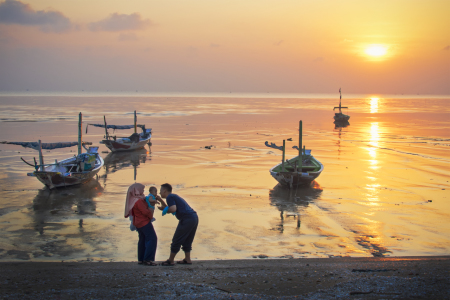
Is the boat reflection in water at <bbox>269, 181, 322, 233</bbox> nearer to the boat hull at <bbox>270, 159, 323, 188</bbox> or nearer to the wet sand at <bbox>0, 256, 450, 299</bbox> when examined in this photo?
the boat hull at <bbox>270, 159, 323, 188</bbox>

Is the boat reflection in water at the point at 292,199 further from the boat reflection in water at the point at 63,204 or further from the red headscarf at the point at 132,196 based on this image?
the boat reflection in water at the point at 63,204

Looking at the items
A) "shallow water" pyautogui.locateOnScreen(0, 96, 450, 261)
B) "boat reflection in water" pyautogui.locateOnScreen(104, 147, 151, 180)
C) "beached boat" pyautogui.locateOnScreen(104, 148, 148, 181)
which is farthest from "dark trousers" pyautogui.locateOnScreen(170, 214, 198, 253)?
"boat reflection in water" pyautogui.locateOnScreen(104, 147, 151, 180)

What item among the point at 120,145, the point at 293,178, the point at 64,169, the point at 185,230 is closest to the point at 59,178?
the point at 64,169

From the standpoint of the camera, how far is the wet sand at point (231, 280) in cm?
665

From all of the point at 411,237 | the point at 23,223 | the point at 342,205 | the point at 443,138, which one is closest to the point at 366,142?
the point at 443,138

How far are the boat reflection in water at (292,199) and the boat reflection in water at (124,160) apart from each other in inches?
334

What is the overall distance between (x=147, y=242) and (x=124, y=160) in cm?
2053

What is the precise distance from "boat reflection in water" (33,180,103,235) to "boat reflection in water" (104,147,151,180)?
4.09 m

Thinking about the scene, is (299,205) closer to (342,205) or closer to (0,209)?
(342,205)

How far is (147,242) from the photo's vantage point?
7.95m

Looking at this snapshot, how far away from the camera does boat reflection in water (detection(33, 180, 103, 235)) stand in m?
13.3

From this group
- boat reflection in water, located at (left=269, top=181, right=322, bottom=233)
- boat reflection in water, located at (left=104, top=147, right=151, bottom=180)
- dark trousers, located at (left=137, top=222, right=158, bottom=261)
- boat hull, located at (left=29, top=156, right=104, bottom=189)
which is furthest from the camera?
boat reflection in water, located at (left=104, top=147, right=151, bottom=180)

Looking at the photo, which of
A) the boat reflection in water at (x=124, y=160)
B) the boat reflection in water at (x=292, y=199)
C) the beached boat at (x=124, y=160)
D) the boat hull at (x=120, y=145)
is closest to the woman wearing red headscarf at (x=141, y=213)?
the boat reflection in water at (x=292, y=199)

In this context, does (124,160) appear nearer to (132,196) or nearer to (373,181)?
(373,181)
